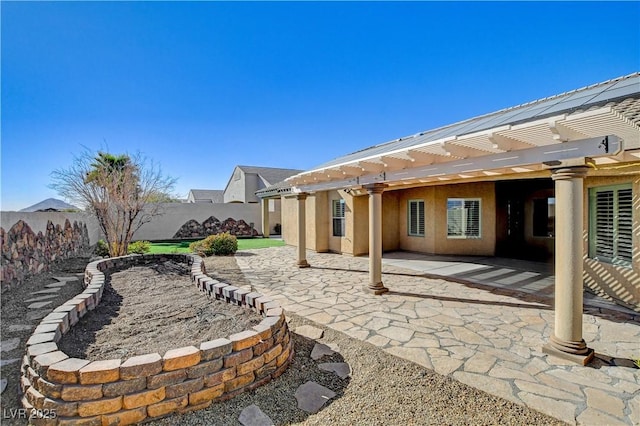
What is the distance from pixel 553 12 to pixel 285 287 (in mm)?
9475

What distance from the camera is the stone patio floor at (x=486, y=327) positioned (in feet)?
10.3

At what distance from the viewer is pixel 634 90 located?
5.15 metres

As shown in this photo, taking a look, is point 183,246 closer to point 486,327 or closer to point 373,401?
point 486,327

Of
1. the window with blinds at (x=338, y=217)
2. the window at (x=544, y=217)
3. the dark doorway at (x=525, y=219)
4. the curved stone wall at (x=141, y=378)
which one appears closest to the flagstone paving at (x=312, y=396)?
the curved stone wall at (x=141, y=378)

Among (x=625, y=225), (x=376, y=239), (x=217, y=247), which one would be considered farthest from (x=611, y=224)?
(x=217, y=247)

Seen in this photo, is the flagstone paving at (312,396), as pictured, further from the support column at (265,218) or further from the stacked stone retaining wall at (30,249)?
the support column at (265,218)

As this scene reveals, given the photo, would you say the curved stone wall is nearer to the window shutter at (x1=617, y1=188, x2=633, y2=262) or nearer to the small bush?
the window shutter at (x1=617, y1=188, x2=633, y2=262)

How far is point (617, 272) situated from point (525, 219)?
22.2 ft

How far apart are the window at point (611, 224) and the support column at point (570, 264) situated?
A: 3.88 m

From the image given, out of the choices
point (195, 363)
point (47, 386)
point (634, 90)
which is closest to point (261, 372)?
point (195, 363)

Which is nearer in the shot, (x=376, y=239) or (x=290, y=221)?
(x=376, y=239)

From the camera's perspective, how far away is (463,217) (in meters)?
12.0

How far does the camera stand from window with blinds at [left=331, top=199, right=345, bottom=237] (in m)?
12.9

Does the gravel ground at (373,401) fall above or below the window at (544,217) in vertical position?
below
